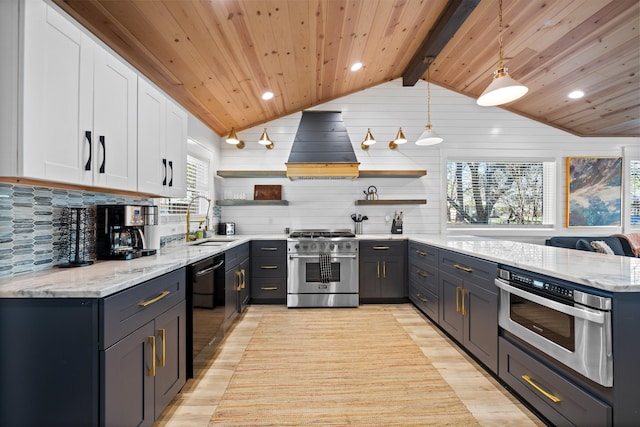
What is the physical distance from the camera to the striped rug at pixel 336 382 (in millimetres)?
1858

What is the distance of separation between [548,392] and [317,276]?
2613 millimetres

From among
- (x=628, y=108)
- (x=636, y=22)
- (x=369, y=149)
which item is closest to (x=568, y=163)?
(x=628, y=108)

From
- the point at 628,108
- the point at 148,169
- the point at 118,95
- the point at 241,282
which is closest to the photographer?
the point at 118,95

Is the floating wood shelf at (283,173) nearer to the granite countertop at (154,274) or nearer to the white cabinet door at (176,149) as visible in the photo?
the white cabinet door at (176,149)

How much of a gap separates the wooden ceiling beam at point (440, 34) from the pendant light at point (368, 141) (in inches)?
41.2

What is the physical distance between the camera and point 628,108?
13.4 ft

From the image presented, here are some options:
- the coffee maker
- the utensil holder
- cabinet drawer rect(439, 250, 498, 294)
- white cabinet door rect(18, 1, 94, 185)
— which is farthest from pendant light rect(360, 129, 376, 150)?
white cabinet door rect(18, 1, 94, 185)

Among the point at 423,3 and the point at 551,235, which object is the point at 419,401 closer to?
the point at 423,3

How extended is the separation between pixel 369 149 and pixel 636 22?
9.94 feet

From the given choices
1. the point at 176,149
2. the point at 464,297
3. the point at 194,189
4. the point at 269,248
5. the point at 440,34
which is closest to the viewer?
the point at 464,297

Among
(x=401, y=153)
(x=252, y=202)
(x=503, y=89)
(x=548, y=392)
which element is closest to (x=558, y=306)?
(x=548, y=392)

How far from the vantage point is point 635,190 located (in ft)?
15.9

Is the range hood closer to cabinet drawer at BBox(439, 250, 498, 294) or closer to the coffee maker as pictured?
cabinet drawer at BBox(439, 250, 498, 294)

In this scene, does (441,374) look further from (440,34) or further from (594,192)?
(594,192)
